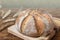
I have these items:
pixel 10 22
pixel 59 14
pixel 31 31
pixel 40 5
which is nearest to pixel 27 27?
pixel 31 31

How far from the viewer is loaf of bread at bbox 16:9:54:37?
789 millimetres

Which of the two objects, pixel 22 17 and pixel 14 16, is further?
pixel 14 16

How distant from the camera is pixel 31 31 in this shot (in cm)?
79

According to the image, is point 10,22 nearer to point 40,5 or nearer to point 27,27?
point 27,27

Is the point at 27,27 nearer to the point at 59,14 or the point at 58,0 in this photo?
the point at 59,14

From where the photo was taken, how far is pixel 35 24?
0.79 m

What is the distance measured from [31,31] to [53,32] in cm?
10

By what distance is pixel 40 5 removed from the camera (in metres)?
1.33

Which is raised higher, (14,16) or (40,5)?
(40,5)

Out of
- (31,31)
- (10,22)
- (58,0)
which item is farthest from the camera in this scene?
(58,0)

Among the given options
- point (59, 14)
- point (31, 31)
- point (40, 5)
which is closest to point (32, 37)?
point (31, 31)

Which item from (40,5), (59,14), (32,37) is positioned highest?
(40,5)

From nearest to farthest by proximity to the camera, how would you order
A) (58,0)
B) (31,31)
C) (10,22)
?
(31,31) < (10,22) < (58,0)

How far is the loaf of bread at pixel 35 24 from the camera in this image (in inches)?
31.0
